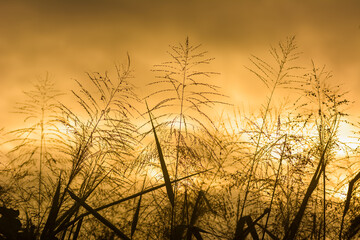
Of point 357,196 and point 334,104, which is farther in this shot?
point 357,196

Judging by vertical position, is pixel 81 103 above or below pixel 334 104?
below

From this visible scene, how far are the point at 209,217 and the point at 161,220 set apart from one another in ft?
1.64

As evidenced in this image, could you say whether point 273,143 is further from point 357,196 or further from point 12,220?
point 12,220

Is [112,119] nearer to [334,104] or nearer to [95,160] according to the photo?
[95,160]

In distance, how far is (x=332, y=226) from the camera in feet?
9.64

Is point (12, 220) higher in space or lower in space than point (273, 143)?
lower

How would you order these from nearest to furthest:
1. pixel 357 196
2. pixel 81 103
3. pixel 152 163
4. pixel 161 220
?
pixel 81 103 < pixel 152 163 < pixel 357 196 < pixel 161 220

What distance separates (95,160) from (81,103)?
0.40m

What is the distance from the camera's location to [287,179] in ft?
8.57

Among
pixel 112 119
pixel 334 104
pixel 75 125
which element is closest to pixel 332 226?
pixel 334 104

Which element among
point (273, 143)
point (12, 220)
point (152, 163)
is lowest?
point (12, 220)

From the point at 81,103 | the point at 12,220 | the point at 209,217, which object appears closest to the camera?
the point at 12,220

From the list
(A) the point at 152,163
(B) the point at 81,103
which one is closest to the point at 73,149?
(B) the point at 81,103

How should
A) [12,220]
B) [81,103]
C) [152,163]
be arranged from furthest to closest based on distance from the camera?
[152,163] < [81,103] < [12,220]
